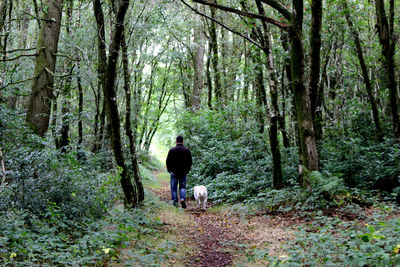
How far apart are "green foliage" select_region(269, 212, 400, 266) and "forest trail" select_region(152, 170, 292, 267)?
1.61 ft

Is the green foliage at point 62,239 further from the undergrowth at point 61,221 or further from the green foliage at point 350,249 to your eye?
the green foliage at point 350,249

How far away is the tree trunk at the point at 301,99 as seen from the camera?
7160mm

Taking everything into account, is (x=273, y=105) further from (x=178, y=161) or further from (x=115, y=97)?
(x=115, y=97)

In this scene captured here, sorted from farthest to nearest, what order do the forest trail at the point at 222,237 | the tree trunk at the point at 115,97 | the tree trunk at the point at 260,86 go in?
the tree trunk at the point at 260,86
the tree trunk at the point at 115,97
the forest trail at the point at 222,237

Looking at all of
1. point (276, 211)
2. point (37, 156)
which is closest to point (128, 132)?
point (37, 156)

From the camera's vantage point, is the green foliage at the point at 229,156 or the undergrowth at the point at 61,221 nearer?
the undergrowth at the point at 61,221

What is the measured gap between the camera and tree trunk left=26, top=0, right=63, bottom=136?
944cm

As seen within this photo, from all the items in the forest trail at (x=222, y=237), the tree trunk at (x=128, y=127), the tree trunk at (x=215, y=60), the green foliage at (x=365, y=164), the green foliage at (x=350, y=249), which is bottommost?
the forest trail at (x=222, y=237)

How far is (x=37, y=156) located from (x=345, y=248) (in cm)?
509

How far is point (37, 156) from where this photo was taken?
212 inches

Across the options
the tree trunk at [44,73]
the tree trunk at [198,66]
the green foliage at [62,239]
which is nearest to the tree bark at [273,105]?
the green foliage at [62,239]

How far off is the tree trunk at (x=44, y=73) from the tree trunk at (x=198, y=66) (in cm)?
1062

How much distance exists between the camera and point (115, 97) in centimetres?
720

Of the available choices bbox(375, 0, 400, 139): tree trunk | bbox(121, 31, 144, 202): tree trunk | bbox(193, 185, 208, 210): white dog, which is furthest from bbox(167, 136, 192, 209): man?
bbox(375, 0, 400, 139): tree trunk
